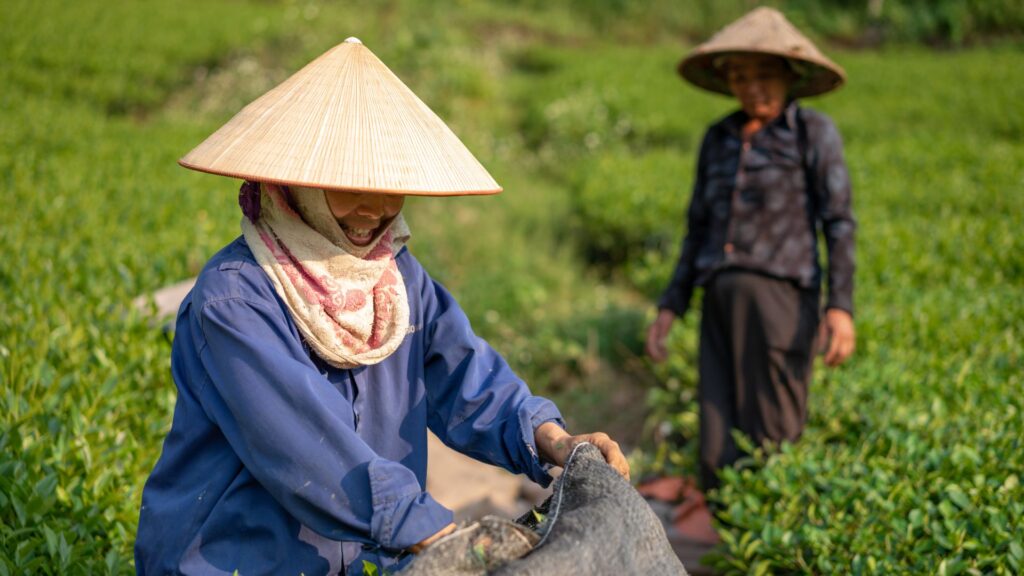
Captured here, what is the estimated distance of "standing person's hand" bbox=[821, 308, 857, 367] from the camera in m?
3.60

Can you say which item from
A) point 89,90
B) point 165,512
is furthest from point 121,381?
point 89,90

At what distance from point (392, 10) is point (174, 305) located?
1451 centimetres

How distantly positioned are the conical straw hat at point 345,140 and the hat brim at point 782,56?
207cm

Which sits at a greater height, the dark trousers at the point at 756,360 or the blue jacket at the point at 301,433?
the blue jacket at the point at 301,433

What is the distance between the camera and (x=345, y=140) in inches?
68.0

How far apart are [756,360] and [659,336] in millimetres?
430

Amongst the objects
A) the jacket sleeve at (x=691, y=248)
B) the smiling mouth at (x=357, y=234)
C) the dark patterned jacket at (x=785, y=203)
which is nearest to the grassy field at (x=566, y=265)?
the dark patterned jacket at (x=785, y=203)

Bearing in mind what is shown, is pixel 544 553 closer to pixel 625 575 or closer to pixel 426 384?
pixel 625 575

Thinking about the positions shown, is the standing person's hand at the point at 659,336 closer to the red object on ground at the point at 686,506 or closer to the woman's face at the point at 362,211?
the red object on ground at the point at 686,506

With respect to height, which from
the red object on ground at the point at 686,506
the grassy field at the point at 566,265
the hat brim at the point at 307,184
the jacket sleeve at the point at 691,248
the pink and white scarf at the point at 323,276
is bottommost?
the red object on ground at the point at 686,506

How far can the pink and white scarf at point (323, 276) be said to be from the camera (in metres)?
1.75

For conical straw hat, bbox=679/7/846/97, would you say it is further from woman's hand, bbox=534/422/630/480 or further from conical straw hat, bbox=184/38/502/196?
woman's hand, bbox=534/422/630/480

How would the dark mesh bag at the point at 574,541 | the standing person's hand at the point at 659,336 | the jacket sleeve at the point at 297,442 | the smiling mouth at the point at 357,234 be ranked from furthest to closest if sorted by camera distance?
the standing person's hand at the point at 659,336 < the smiling mouth at the point at 357,234 < the jacket sleeve at the point at 297,442 < the dark mesh bag at the point at 574,541

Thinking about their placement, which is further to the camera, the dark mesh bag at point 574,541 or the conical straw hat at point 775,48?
the conical straw hat at point 775,48
